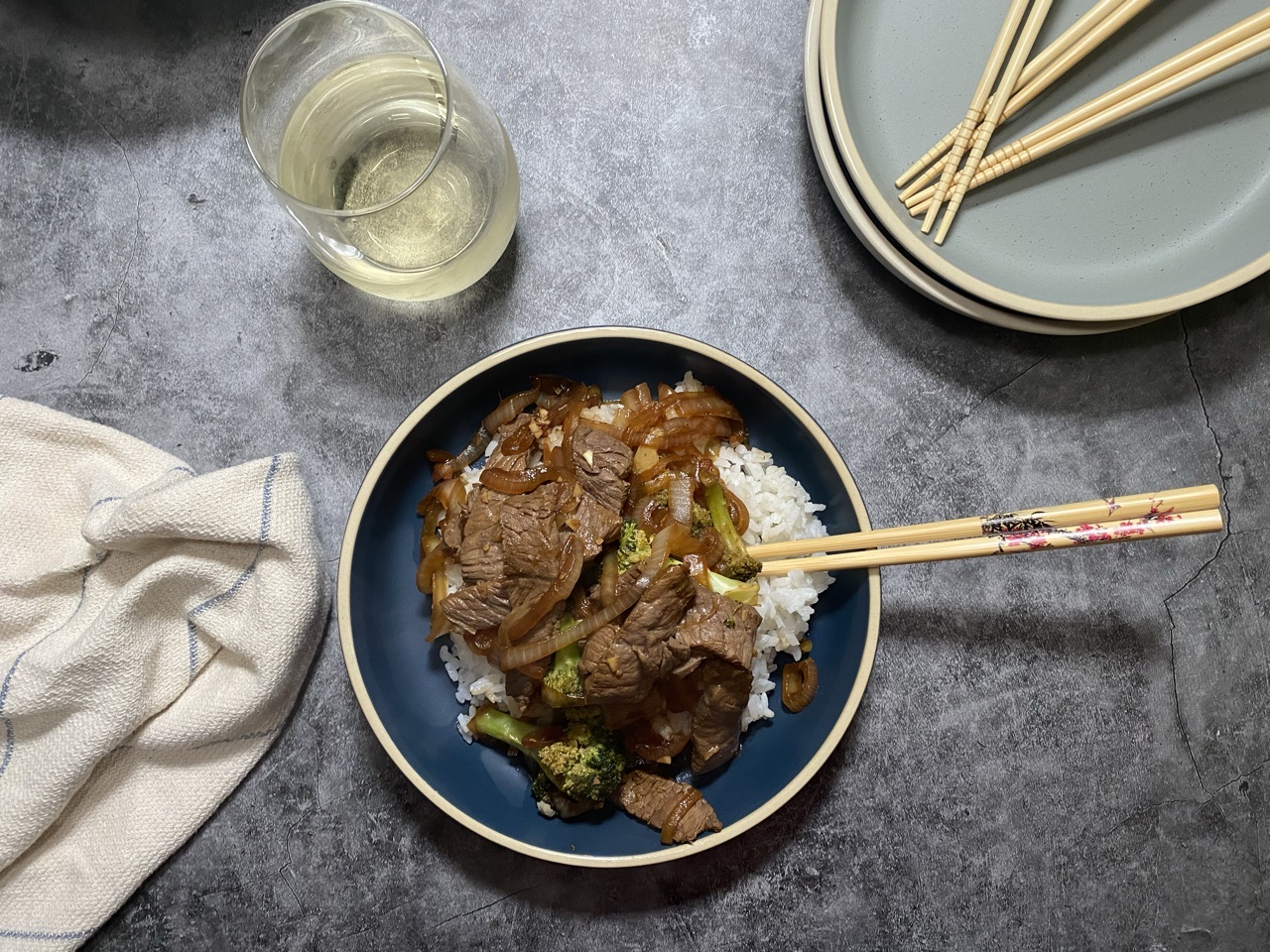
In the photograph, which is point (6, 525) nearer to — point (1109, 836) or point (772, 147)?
point (772, 147)

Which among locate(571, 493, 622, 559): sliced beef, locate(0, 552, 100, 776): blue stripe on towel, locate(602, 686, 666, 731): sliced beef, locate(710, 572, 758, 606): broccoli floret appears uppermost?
locate(571, 493, 622, 559): sliced beef

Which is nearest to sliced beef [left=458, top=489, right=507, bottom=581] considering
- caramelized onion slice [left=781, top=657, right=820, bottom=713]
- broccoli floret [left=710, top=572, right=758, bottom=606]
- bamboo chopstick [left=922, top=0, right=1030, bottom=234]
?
broccoli floret [left=710, top=572, right=758, bottom=606]

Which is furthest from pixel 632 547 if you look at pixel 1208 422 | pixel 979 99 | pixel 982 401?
pixel 1208 422

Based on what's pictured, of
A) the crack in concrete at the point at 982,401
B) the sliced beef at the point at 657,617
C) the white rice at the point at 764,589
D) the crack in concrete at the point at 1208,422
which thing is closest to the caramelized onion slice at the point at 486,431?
the white rice at the point at 764,589

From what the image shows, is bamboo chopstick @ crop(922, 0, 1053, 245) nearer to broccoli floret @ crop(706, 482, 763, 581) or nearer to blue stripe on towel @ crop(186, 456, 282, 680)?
broccoli floret @ crop(706, 482, 763, 581)

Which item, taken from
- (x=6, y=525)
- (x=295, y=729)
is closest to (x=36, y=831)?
(x=295, y=729)

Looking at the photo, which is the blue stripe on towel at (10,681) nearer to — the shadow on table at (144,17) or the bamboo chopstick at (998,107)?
the shadow on table at (144,17)
